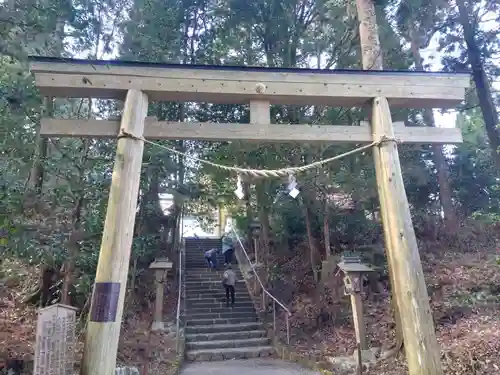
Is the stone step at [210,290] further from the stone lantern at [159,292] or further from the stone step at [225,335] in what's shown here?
the stone lantern at [159,292]

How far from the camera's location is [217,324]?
9.96 m

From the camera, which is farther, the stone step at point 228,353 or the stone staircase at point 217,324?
the stone staircase at point 217,324

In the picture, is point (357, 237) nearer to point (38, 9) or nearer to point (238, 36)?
point (238, 36)

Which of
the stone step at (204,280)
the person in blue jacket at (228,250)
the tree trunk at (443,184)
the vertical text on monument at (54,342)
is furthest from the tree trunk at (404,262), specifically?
the person in blue jacket at (228,250)

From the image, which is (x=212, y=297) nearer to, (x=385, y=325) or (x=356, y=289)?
(x=385, y=325)

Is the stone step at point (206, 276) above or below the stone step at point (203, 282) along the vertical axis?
above

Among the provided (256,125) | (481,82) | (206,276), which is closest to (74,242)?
(256,125)

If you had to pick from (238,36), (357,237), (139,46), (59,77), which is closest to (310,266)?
(357,237)

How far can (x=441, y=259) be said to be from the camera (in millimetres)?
9703

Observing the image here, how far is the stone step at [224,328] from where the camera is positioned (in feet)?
31.1

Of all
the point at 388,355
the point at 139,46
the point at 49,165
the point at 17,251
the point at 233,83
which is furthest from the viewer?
the point at 139,46

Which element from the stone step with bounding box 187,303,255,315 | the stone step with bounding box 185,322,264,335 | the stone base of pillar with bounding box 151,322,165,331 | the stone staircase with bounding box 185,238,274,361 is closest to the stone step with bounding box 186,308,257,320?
the stone staircase with bounding box 185,238,274,361

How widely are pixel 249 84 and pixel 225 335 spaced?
6865mm

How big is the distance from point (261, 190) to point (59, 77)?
269 inches
